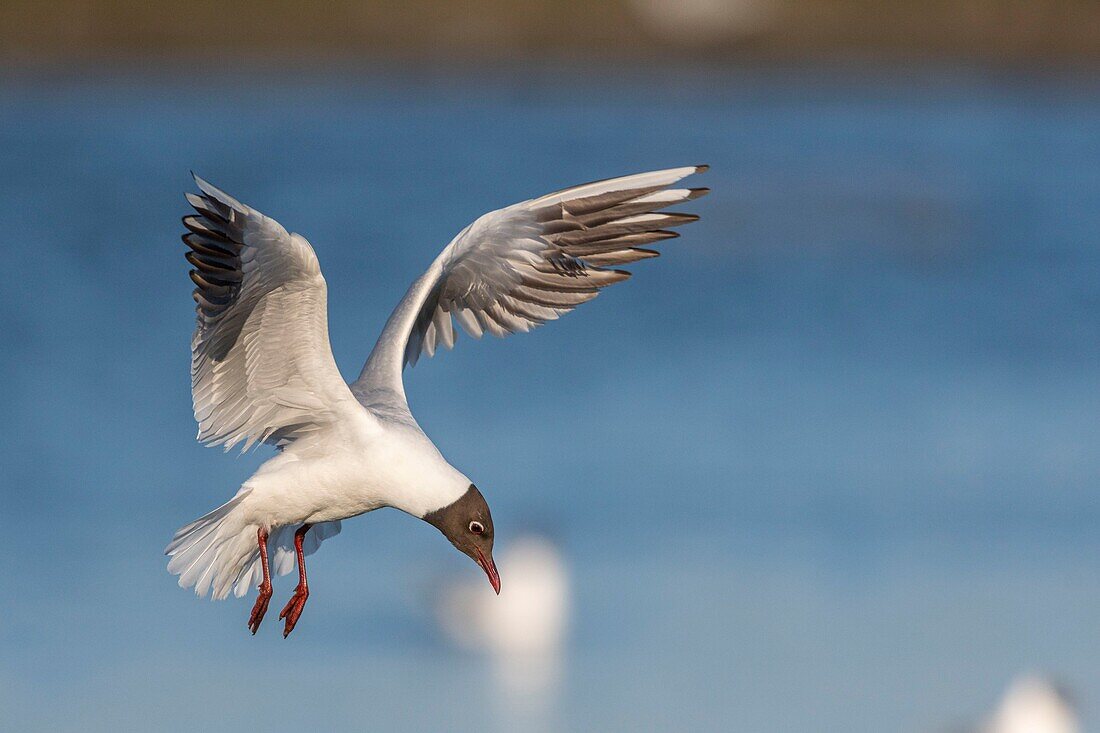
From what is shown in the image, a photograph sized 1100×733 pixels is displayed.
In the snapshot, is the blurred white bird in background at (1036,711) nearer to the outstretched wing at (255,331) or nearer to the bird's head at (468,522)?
the bird's head at (468,522)

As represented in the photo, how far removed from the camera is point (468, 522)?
617cm

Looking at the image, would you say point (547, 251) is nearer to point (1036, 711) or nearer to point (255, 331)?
point (255, 331)

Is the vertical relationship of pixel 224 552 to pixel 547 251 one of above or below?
below

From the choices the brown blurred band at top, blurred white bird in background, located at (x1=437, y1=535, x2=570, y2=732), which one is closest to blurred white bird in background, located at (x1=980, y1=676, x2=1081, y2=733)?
blurred white bird in background, located at (x1=437, y1=535, x2=570, y2=732)

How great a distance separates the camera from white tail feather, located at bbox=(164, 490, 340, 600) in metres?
6.51

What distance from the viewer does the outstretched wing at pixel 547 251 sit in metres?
6.58

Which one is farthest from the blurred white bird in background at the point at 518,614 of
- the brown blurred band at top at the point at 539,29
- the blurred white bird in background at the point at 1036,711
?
the brown blurred band at top at the point at 539,29

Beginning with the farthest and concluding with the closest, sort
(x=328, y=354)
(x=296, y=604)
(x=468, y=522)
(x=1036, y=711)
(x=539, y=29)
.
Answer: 1. (x=539, y=29)
2. (x=1036, y=711)
3. (x=296, y=604)
4. (x=468, y=522)
5. (x=328, y=354)

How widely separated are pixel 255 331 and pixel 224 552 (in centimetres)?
91

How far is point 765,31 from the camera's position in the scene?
21.6 meters

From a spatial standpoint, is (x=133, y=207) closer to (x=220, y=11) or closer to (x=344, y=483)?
(x=220, y=11)

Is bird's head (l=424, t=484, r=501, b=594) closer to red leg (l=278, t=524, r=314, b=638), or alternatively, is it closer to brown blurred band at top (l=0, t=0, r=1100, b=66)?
red leg (l=278, t=524, r=314, b=638)

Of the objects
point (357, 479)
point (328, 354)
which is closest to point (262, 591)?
point (357, 479)

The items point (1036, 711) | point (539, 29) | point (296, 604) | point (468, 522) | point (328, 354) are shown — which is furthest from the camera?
point (539, 29)
